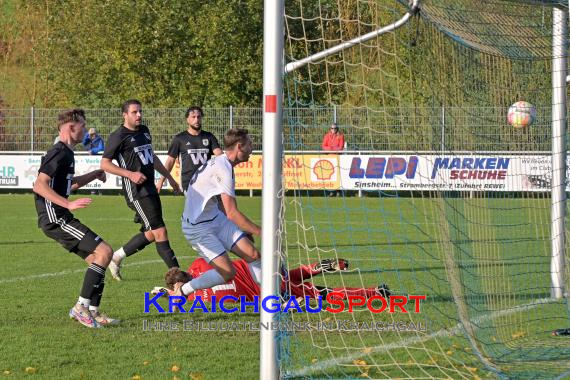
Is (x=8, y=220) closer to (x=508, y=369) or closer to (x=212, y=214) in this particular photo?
(x=212, y=214)

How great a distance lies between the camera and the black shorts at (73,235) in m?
8.57

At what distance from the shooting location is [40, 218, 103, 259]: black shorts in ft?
28.1

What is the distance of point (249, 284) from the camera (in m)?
9.40

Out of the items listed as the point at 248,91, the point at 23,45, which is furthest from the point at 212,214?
the point at 23,45

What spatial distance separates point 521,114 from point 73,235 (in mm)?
4667

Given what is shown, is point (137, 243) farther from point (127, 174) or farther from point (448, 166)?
point (448, 166)

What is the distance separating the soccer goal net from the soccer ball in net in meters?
0.02

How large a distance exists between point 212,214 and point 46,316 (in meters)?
1.80

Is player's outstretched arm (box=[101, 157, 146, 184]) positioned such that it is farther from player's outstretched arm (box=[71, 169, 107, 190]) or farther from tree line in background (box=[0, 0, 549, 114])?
tree line in background (box=[0, 0, 549, 114])

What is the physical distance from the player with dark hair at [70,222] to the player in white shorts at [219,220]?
2.55ft

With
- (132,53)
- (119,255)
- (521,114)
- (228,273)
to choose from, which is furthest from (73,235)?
(132,53)

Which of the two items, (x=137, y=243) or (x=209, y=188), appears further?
(x=137, y=243)

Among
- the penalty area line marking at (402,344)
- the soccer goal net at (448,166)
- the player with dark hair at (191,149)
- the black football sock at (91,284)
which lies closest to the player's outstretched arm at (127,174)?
the black football sock at (91,284)
